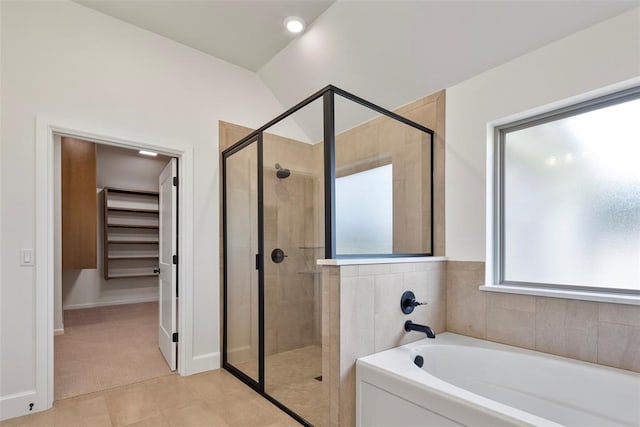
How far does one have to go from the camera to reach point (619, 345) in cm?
161

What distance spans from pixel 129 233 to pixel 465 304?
20.2ft

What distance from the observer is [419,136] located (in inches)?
97.4

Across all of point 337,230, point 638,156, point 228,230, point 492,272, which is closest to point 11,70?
point 228,230

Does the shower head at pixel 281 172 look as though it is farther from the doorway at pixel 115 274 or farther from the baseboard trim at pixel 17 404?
the baseboard trim at pixel 17 404

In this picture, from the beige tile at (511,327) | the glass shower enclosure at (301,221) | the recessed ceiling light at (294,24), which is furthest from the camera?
the recessed ceiling light at (294,24)

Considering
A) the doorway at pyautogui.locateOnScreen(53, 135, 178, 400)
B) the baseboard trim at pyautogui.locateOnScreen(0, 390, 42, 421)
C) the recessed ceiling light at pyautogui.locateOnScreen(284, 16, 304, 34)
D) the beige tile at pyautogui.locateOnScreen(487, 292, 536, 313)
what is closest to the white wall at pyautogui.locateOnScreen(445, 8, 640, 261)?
the beige tile at pyautogui.locateOnScreen(487, 292, 536, 313)

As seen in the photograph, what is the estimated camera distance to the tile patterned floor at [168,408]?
2.03 m

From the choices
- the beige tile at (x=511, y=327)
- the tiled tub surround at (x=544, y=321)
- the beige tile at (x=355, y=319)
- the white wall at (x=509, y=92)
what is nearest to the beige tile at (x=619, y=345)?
the tiled tub surround at (x=544, y=321)

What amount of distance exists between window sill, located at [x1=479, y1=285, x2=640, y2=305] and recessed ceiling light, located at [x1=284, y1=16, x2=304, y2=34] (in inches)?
96.5

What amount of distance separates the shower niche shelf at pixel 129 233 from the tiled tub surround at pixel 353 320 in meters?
5.01

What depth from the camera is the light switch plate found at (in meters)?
2.13

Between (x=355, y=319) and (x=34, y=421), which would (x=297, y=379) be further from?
(x=34, y=421)

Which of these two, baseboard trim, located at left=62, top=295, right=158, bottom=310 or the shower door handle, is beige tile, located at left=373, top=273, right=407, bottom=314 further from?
baseboard trim, located at left=62, top=295, right=158, bottom=310

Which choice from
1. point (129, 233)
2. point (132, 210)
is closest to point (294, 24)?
point (132, 210)
